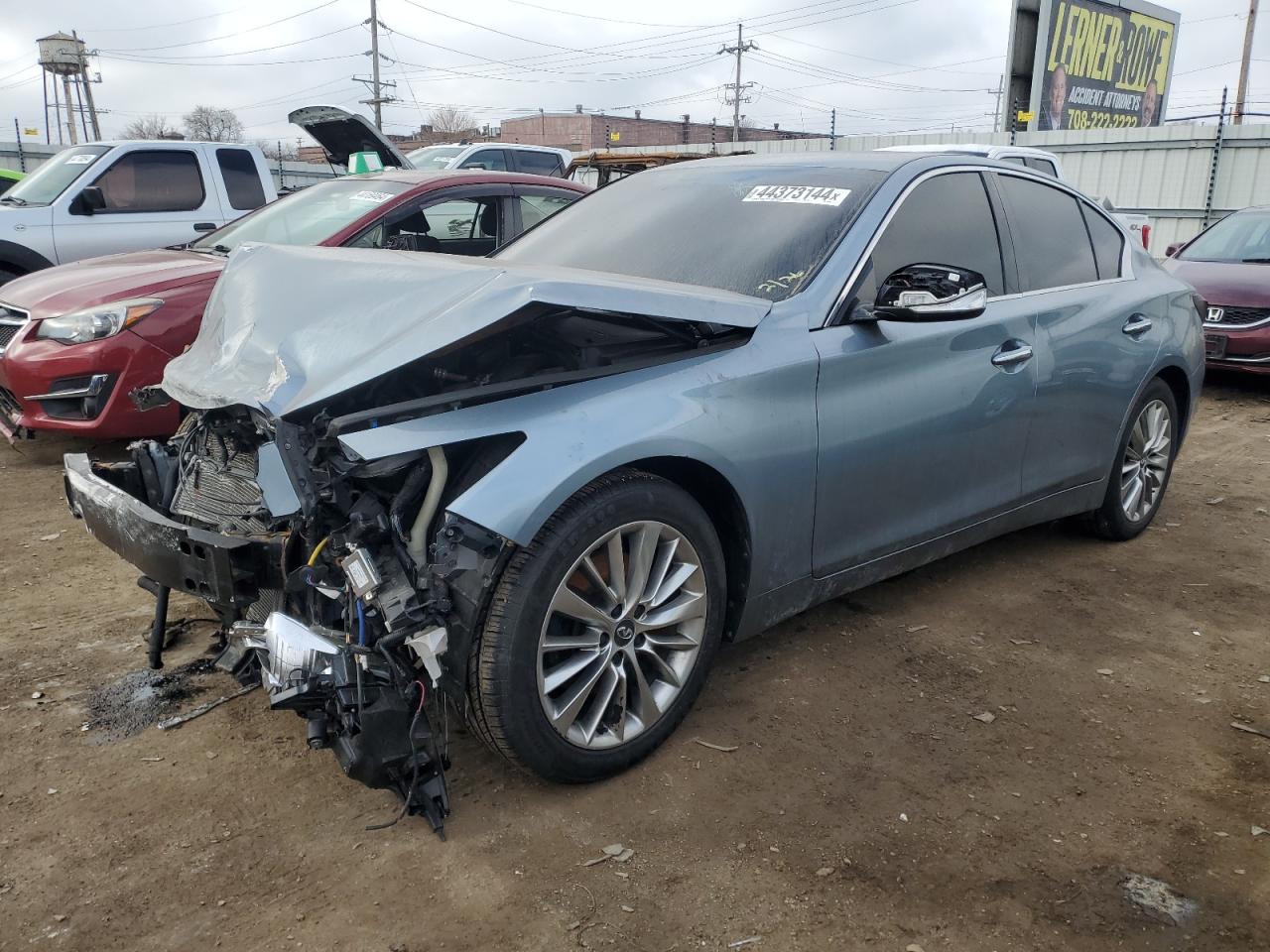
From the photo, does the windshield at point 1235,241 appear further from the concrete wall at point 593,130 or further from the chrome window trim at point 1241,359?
the concrete wall at point 593,130

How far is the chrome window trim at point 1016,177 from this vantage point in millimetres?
3268

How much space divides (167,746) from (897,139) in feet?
69.6

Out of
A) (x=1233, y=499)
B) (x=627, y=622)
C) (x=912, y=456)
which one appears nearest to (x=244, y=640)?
(x=627, y=622)

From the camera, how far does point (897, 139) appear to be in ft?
70.2

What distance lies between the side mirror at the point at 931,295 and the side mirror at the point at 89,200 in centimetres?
692

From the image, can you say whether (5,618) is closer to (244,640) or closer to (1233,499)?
(244,640)

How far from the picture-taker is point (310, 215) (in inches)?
247

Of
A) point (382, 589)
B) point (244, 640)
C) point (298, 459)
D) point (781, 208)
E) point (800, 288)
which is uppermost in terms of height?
point (781, 208)

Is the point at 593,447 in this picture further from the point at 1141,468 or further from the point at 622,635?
the point at 1141,468

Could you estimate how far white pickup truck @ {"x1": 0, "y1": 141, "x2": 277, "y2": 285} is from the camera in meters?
7.85

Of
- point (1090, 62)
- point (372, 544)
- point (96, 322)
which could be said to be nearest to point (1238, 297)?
point (372, 544)

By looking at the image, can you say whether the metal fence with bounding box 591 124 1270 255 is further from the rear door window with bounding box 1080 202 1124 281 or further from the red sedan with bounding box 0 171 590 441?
the rear door window with bounding box 1080 202 1124 281

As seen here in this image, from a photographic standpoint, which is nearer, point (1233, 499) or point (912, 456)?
point (912, 456)

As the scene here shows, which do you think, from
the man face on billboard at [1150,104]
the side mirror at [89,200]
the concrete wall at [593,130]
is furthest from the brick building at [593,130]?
the side mirror at [89,200]
